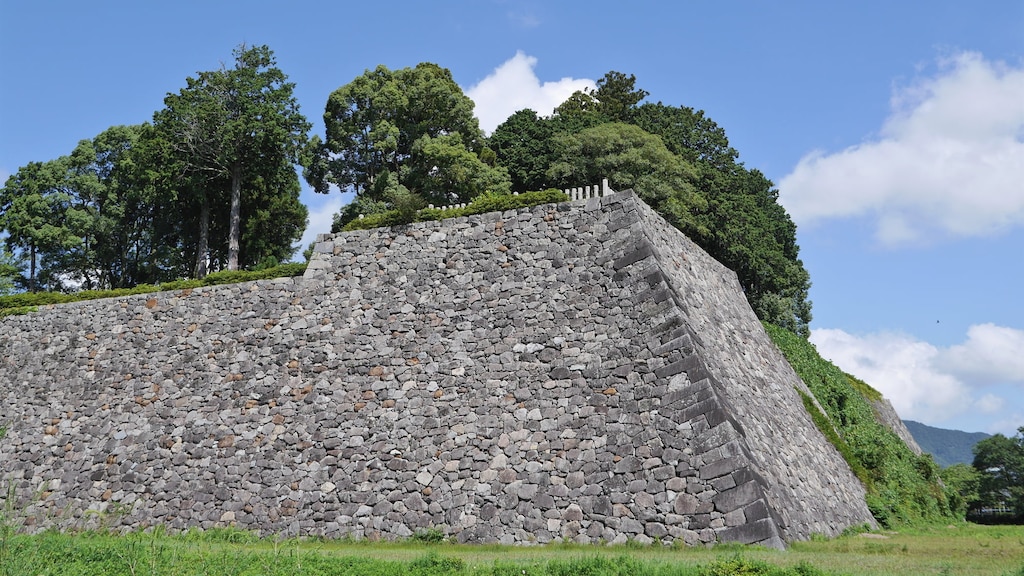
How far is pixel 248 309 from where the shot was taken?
21.5 meters

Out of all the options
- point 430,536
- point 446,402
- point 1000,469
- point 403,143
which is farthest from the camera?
point 1000,469

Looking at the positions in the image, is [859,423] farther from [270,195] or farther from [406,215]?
[270,195]

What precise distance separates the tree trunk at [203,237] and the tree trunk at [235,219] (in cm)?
149

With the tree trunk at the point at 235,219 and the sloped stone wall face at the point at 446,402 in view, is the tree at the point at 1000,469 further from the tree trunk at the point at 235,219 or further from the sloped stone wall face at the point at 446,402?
the tree trunk at the point at 235,219

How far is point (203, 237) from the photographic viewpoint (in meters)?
36.2

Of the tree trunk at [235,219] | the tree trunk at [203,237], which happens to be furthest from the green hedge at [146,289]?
the tree trunk at [203,237]

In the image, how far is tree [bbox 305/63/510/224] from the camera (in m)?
35.0

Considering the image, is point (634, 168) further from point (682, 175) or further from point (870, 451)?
point (870, 451)

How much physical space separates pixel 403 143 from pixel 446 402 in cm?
2261

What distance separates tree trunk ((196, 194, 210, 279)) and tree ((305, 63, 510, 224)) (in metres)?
5.16

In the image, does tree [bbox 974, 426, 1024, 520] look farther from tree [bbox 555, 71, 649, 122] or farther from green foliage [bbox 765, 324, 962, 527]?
tree [bbox 555, 71, 649, 122]

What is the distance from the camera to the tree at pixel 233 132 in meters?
34.6

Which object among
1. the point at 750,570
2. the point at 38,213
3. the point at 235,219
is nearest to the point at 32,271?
the point at 38,213

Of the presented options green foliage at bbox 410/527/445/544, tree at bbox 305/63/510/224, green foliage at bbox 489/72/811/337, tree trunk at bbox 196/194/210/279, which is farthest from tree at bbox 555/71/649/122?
green foliage at bbox 410/527/445/544
